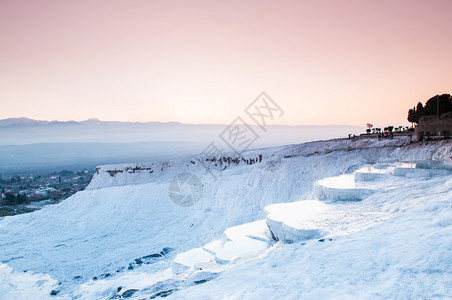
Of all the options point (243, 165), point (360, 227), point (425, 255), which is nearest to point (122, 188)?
point (243, 165)

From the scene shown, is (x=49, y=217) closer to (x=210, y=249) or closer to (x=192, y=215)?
(x=192, y=215)

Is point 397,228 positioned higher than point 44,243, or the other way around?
point 397,228

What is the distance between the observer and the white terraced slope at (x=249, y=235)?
232 inches

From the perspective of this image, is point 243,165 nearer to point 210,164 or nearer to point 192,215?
point 210,164

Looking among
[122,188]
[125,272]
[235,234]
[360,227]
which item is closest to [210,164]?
[122,188]

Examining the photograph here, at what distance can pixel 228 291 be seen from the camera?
6.10 m

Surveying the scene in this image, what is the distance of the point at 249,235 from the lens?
40.8 feet

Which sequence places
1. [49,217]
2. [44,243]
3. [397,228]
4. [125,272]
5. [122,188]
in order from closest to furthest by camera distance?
[397,228] < [125,272] < [44,243] < [49,217] < [122,188]

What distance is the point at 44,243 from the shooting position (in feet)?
73.0

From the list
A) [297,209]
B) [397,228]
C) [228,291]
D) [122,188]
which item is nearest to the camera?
[228,291]

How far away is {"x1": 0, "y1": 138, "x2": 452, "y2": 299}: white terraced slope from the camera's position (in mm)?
5895

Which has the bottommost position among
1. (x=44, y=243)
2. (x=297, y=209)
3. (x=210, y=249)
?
(x=44, y=243)

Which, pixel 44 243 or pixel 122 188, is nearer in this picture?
pixel 44 243

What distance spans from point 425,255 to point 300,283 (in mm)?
2452
